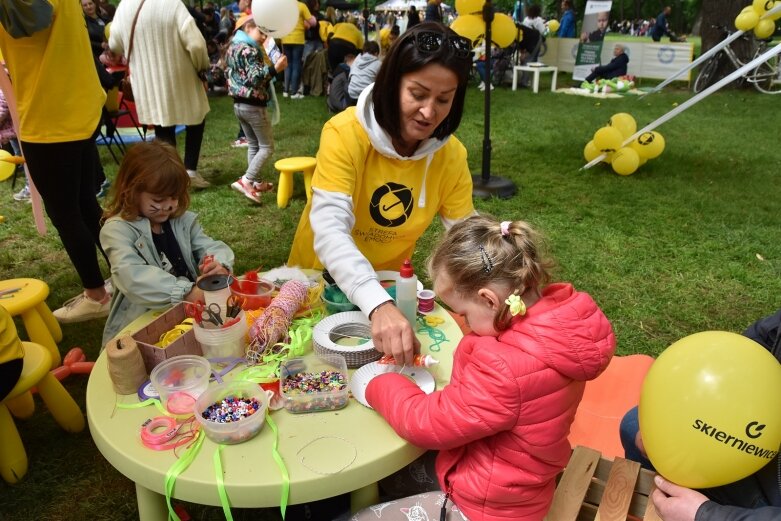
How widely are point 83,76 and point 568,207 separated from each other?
162 inches

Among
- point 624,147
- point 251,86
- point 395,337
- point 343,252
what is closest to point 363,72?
point 251,86

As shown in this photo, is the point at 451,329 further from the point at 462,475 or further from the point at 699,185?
the point at 699,185

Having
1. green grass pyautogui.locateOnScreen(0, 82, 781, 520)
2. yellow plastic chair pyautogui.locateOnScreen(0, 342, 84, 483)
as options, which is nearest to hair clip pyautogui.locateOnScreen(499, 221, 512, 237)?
green grass pyautogui.locateOnScreen(0, 82, 781, 520)

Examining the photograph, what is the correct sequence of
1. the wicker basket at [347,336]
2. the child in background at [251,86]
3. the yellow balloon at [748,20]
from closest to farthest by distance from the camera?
the wicker basket at [347,336] < the child in background at [251,86] < the yellow balloon at [748,20]

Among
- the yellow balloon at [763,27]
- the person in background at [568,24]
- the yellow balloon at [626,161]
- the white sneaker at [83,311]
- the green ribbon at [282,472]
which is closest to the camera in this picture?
the green ribbon at [282,472]

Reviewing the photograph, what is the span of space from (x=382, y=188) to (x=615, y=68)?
12269mm

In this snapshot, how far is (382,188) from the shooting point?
2.13 meters

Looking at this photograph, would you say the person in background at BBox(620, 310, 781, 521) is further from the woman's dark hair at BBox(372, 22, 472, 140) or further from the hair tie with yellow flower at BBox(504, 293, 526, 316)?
the woman's dark hair at BBox(372, 22, 472, 140)

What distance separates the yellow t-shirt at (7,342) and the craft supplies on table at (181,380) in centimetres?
77

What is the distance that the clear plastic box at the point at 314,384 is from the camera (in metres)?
1.46

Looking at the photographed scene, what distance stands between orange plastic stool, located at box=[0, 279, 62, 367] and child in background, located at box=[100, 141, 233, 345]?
662mm

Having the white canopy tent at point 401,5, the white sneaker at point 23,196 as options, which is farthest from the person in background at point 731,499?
the white canopy tent at point 401,5

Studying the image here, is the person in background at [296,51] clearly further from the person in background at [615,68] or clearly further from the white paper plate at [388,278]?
the white paper plate at [388,278]

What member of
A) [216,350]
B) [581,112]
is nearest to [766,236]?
[216,350]
